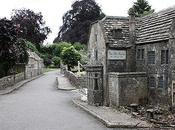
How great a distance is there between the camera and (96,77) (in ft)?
77.8

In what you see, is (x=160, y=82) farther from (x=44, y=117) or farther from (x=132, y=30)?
(x=44, y=117)

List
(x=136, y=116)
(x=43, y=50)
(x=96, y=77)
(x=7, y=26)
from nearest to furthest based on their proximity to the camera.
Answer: (x=136, y=116) → (x=96, y=77) → (x=7, y=26) → (x=43, y=50)

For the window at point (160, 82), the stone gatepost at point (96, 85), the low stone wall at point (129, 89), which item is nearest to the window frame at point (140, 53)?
the low stone wall at point (129, 89)

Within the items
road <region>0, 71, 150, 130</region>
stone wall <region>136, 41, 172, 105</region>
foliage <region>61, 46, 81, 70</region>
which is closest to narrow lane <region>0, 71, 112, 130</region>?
road <region>0, 71, 150, 130</region>

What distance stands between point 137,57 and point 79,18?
63973mm

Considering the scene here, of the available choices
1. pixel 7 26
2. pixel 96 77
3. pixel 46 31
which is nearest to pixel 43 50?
pixel 46 31

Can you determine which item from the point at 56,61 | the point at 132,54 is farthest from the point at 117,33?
the point at 56,61

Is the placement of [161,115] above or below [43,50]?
below

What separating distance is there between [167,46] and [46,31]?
231 feet

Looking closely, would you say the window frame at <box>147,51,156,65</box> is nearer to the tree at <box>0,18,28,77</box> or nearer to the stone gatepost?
the stone gatepost

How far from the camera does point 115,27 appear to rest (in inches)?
924

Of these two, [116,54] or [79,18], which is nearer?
[116,54]

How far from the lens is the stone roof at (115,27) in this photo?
23.0 meters

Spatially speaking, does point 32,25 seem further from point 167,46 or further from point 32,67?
point 167,46
